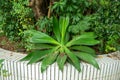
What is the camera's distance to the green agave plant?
3152 mm

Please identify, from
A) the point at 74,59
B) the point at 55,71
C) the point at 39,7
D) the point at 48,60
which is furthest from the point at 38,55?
the point at 39,7

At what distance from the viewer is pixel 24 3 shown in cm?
368

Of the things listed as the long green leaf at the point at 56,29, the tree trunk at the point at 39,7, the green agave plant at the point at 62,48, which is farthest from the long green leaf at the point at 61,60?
the tree trunk at the point at 39,7

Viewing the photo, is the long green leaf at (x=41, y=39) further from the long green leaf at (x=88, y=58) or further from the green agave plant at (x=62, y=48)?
the long green leaf at (x=88, y=58)

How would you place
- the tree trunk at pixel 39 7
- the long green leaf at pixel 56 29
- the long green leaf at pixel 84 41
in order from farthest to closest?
the tree trunk at pixel 39 7 → the long green leaf at pixel 56 29 → the long green leaf at pixel 84 41

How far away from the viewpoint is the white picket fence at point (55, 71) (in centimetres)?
317

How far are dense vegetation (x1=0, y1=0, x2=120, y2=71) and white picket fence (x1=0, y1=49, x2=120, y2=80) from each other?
105 millimetres

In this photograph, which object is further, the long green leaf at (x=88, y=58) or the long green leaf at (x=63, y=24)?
the long green leaf at (x=63, y=24)

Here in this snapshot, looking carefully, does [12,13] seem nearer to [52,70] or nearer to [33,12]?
[33,12]

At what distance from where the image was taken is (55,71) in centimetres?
315

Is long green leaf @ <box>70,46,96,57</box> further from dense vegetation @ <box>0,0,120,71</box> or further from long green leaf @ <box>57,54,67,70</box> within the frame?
long green leaf @ <box>57,54,67,70</box>

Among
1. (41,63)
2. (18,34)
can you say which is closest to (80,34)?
(41,63)

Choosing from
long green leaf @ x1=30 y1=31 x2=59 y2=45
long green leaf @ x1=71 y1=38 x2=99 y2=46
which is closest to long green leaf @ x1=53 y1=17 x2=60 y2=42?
long green leaf @ x1=30 y1=31 x2=59 y2=45

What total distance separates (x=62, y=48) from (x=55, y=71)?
35 centimetres
